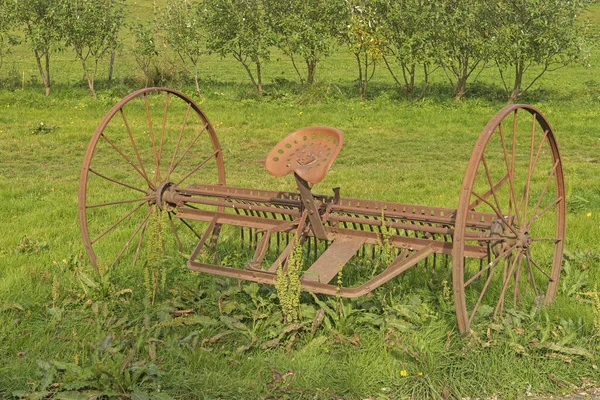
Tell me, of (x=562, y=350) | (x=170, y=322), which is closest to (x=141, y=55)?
(x=170, y=322)

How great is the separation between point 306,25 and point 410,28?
2.17 meters

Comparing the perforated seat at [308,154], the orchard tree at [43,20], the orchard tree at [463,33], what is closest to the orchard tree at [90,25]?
the orchard tree at [43,20]

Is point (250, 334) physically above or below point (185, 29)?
below

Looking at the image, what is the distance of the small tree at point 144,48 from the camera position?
1532 centimetres

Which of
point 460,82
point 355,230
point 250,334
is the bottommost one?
point 250,334

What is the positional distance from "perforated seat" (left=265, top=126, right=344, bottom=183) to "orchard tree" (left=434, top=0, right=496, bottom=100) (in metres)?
10.0

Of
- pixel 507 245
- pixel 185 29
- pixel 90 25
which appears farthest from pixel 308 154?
pixel 90 25

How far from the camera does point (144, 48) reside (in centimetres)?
1529

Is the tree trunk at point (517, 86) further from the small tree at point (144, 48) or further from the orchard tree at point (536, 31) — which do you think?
the small tree at point (144, 48)

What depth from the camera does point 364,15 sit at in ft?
46.7

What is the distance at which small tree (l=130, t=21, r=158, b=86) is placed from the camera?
15.3m

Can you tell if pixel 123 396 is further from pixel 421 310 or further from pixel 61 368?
pixel 421 310

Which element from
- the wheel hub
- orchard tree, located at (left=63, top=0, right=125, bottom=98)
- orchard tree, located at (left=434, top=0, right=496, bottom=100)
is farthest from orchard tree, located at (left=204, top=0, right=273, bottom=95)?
the wheel hub

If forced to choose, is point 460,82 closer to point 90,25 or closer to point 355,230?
point 90,25
